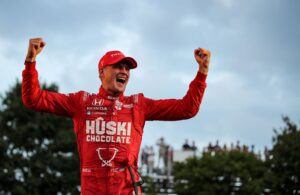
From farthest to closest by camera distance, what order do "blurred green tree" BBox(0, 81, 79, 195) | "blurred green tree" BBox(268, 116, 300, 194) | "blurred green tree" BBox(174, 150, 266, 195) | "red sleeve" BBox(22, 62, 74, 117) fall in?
"blurred green tree" BBox(0, 81, 79, 195)
"blurred green tree" BBox(174, 150, 266, 195)
"blurred green tree" BBox(268, 116, 300, 194)
"red sleeve" BBox(22, 62, 74, 117)

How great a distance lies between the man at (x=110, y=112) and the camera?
781 cm

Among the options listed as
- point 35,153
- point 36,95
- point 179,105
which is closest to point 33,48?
point 36,95

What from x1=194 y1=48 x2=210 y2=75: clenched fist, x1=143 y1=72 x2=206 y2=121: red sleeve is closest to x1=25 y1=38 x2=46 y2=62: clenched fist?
x1=143 y1=72 x2=206 y2=121: red sleeve

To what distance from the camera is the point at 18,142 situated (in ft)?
171

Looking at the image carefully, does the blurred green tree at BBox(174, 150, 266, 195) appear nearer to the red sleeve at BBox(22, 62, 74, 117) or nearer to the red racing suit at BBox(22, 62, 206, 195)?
the red racing suit at BBox(22, 62, 206, 195)

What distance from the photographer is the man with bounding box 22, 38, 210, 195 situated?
7809 mm

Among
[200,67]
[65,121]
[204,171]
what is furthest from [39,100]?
[65,121]

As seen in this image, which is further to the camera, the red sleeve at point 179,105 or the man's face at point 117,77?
the man's face at point 117,77

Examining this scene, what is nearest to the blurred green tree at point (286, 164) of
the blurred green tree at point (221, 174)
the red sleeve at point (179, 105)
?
the blurred green tree at point (221, 174)

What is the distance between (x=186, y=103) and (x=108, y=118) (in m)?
0.95

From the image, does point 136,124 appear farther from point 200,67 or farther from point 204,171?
point 204,171

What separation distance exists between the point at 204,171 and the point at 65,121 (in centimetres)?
1367

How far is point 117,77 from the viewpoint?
8070 millimetres

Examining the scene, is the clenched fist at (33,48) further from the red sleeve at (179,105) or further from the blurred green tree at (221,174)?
the blurred green tree at (221,174)
